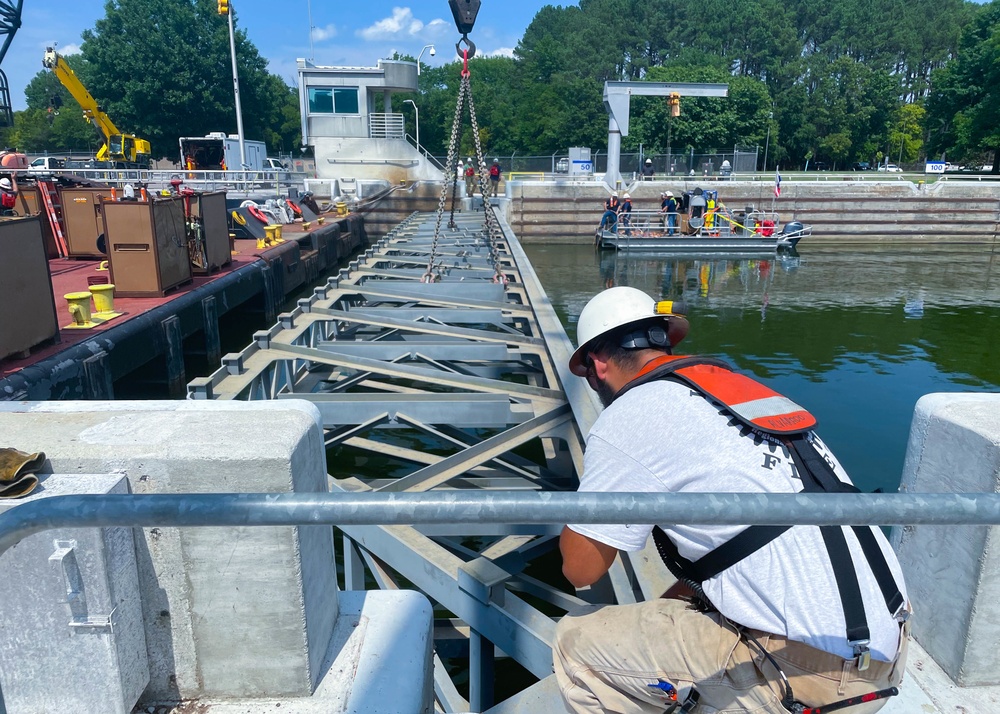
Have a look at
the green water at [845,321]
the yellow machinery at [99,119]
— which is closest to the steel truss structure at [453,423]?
the green water at [845,321]

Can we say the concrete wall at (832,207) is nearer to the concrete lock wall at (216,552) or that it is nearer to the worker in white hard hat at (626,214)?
the worker in white hard hat at (626,214)

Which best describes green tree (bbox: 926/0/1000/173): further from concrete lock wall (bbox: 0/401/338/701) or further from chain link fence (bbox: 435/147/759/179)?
concrete lock wall (bbox: 0/401/338/701)

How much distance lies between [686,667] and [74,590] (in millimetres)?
1769

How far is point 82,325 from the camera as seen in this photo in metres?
8.80

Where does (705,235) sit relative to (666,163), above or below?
below

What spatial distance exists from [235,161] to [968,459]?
1550 inches

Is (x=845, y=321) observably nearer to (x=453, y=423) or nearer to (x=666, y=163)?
(x=453, y=423)

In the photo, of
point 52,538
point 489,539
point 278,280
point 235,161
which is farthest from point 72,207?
point 235,161

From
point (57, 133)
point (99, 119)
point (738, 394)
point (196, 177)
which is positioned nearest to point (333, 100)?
point (196, 177)

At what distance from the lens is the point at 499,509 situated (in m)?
1.37

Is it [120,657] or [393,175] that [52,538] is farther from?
[393,175]

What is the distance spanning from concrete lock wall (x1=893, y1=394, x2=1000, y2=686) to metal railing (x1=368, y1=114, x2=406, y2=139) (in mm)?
35333

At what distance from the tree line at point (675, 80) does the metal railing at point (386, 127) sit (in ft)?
65.2

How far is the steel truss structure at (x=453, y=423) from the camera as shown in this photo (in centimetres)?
352
